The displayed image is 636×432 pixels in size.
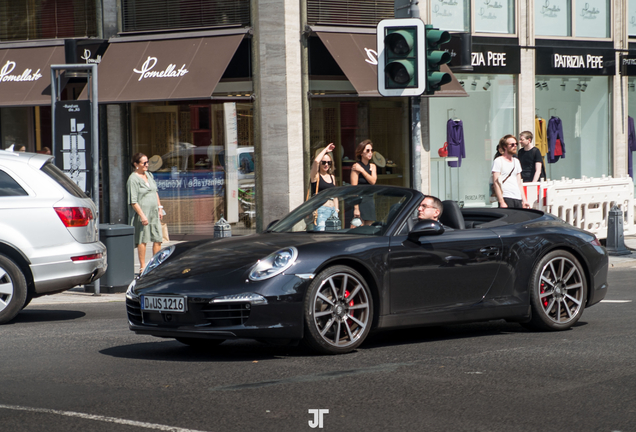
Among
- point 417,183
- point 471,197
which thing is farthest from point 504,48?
point 417,183

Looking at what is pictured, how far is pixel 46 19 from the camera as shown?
18.6 meters

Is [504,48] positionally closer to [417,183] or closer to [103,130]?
[103,130]

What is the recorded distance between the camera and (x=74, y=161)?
11742 millimetres

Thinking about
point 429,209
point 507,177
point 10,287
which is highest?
point 507,177

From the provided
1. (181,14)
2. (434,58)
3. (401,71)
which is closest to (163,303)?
(401,71)

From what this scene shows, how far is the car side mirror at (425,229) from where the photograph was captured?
6820 millimetres

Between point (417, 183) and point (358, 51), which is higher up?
point (358, 51)

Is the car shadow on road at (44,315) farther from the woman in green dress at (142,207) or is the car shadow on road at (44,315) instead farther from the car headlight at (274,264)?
the car headlight at (274,264)

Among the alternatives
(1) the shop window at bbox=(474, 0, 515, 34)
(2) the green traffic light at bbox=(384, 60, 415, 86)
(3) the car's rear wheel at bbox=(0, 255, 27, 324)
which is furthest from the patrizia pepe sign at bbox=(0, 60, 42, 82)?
(3) the car's rear wheel at bbox=(0, 255, 27, 324)

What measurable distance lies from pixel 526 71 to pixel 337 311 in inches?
582

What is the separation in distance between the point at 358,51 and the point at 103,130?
5354mm

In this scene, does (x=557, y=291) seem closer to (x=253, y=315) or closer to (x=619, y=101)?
(x=253, y=315)

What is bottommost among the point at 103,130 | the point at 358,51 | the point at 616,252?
the point at 616,252

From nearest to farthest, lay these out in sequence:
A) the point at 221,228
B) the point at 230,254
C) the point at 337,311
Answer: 1. the point at 337,311
2. the point at 230,254
3. the point at 221,228
